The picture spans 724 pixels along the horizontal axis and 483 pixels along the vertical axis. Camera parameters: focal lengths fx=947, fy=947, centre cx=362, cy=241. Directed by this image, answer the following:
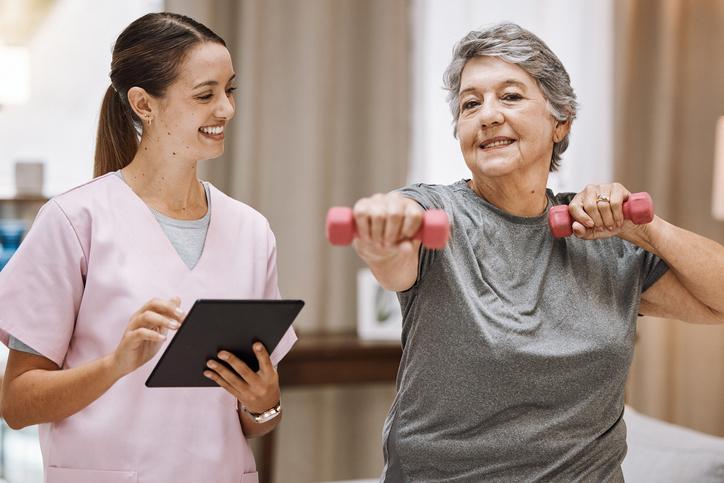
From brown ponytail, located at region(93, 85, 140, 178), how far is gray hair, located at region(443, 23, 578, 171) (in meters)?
0.54

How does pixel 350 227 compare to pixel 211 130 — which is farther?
pixel 211 130

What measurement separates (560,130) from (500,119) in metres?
0.17

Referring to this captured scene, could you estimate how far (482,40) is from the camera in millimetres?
1550

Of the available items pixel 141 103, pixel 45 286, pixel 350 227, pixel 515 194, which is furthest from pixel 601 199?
pixel 45 286

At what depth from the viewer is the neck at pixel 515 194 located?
1.58 metres

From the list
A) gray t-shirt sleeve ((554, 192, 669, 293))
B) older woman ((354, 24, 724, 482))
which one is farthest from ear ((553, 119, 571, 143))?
gray t-shirt sleeve ((554, 192, 669, 293))

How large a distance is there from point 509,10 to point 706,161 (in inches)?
44.2

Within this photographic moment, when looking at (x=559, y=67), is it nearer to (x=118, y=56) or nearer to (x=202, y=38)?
(x=202, y=38)

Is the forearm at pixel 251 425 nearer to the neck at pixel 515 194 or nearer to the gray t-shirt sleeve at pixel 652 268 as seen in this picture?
the neck at pixel 515 194

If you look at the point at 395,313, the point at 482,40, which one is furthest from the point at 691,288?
the point at 395,313

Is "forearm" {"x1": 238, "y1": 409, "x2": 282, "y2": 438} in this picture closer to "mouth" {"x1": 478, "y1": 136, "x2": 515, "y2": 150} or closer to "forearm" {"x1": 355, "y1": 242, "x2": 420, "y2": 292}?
"forearm" {"x1": 355, "y1": 242, "x2": 420, "y2": 292}

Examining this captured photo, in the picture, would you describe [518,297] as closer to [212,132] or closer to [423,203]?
[423,203]

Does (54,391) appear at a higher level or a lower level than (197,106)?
lower

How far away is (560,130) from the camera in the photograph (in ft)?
5.37
